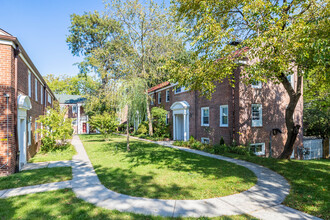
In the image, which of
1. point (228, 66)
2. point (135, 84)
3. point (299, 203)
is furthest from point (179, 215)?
point (135, 84)

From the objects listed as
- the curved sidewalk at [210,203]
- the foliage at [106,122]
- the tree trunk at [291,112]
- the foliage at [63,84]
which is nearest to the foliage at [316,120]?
the tree trunk at [291,112]

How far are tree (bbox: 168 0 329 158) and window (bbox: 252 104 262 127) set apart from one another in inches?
159

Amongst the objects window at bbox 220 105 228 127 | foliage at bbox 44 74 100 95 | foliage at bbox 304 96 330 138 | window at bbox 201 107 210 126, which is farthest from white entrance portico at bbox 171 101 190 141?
foliage at bbox 44 74 100 95

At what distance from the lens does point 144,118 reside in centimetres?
2627

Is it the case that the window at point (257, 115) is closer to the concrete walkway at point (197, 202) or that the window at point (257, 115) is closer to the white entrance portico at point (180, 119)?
the white entrance portico at point (180, 119)

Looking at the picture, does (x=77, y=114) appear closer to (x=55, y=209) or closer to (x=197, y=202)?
(x=55, y=209)

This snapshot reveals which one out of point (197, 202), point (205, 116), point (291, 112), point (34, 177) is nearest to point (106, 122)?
point (205, 116)

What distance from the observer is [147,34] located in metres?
21.2

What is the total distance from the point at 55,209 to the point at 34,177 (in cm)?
344

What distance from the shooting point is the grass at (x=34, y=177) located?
6320mm

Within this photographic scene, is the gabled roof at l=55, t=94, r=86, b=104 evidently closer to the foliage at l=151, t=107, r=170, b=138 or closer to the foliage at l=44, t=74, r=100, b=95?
the foliage at l=44, t=74, r=100, b=95

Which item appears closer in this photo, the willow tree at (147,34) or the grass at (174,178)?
the grass at (174,178)

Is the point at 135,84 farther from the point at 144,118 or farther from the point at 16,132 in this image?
the point at 144,118

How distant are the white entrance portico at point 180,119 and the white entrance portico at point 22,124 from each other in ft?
38.4
